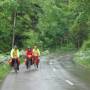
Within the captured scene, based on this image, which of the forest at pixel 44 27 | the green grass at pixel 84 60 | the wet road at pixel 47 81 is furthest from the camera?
the forest at pixel 44 27

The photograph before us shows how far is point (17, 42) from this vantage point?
63906 mm

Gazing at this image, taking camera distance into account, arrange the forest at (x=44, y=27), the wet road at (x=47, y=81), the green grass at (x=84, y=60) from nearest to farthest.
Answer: the wet road at (x=47, y=81) → the green grass at (x=84, y=60) → the forest at (x=44, y=27)

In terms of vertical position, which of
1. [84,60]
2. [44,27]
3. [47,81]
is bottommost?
[84,60]

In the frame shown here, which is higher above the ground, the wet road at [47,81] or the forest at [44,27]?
the forest at [44,27]

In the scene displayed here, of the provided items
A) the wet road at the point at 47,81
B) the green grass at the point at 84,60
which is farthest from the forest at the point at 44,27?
the wet road at the point at 47,81

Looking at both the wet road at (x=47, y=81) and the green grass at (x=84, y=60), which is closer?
the wet road at (x=47, y=81)

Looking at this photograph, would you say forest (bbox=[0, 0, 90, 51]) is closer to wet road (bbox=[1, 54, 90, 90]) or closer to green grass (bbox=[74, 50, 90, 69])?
green grass (bbox=[74, 50, 90, 69])

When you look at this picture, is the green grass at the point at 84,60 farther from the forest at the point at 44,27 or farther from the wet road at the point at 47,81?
the forest at the point at 44,27

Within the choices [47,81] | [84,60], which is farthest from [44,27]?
[47,81]

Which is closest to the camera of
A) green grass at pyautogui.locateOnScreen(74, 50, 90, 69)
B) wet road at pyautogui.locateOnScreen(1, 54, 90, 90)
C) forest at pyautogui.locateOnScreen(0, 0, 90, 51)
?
wet road at pyautogui.locateOnScreen(1, 54, 90, 90)

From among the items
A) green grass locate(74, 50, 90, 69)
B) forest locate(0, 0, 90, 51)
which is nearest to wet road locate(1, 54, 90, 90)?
green grass locate(74, 50, 90, 69)

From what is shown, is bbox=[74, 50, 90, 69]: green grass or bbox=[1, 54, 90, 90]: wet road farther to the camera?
bbox=[74, 50, 90, 69]: green grass

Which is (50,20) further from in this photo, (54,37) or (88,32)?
(88,32)

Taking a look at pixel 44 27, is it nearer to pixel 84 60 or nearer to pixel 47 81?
pixel 84 60
